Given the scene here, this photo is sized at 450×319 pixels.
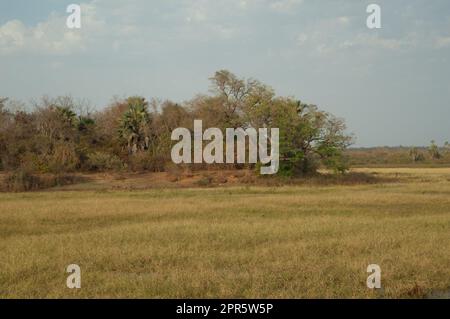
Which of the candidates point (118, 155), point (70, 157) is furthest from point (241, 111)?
point (70, 157)

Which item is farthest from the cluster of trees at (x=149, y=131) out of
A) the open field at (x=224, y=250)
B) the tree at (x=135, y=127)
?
the open field at (x=224, y=250)

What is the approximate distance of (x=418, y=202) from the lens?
82.7 ft

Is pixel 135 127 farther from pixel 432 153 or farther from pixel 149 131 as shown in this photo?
pixel 432 153

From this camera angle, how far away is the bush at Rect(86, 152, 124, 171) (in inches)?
1876

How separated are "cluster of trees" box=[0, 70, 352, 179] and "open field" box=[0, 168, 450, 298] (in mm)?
22238

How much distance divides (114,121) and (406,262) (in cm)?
5176

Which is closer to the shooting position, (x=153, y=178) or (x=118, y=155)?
(x=153, y=178)

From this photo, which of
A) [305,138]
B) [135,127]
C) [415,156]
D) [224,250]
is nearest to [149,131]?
[135,127]

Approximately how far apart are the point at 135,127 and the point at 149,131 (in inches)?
62.5

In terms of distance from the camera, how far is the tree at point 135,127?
5294 cm

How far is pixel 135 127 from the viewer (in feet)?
176

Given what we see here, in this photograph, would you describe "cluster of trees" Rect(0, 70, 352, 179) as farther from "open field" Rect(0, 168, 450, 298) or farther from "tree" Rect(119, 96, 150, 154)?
"open field" Rect(0, 168, 450, 298)

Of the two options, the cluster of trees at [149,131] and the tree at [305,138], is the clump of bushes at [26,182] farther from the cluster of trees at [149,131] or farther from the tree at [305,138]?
the tree at [305,138]
